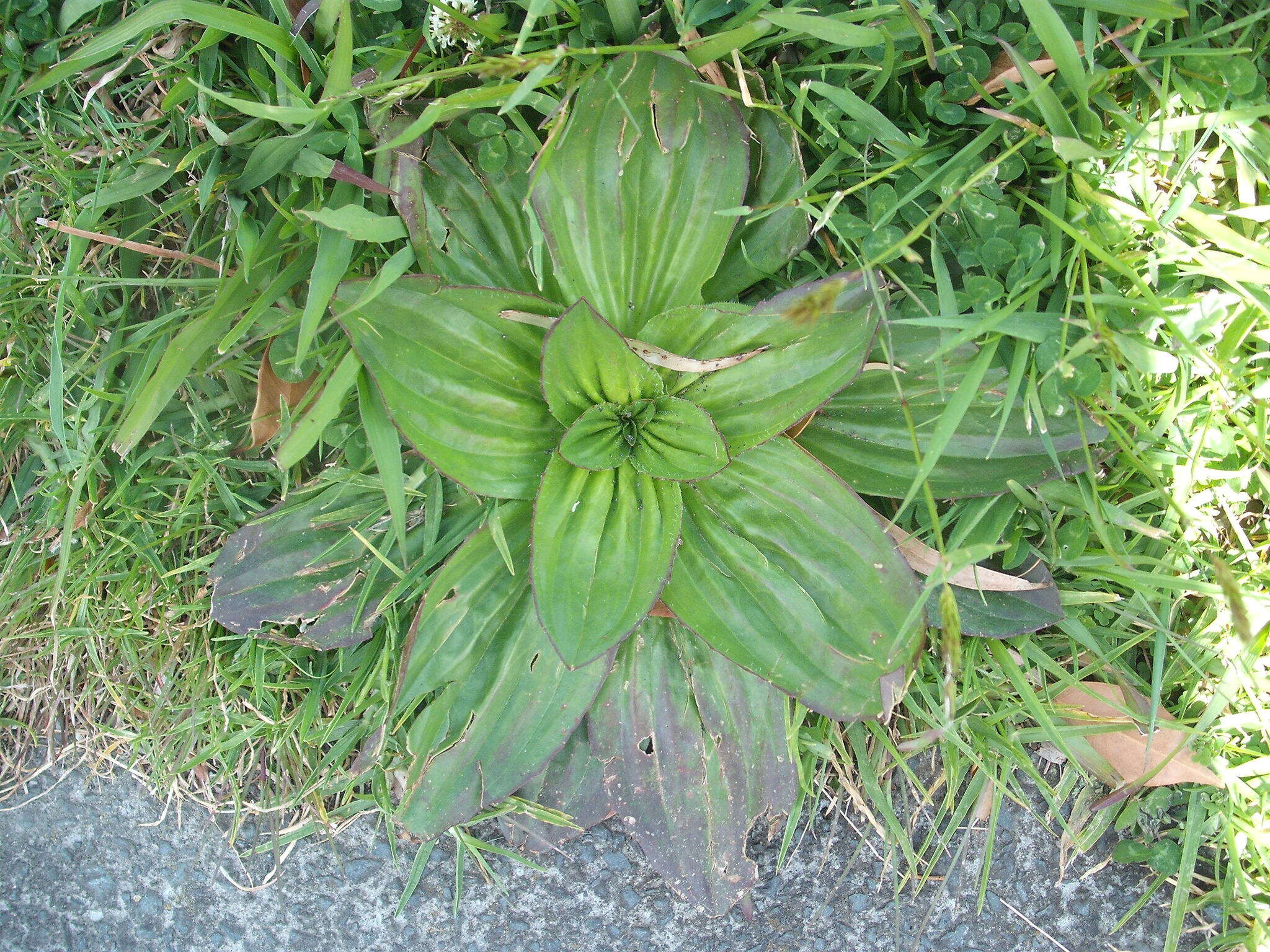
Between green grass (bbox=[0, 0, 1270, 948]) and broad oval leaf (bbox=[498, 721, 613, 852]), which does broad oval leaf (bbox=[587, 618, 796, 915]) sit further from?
green grass (bbox=[0, 0, 1270, 948])

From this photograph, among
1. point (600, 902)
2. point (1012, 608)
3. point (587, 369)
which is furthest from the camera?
point (600, 902)

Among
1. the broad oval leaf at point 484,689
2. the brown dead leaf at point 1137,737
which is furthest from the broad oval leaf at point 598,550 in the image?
the brown dead leaf at point 1137,737

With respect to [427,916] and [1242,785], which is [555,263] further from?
[1242,785]

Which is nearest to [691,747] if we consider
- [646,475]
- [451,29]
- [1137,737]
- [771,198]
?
[646,475]

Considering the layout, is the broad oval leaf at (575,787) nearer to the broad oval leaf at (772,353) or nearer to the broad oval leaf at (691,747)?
the broad oval leaf at (691,747)

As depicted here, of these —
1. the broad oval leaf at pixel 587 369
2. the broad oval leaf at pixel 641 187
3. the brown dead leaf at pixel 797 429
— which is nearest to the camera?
the broad oval leaf at pixel 587 369

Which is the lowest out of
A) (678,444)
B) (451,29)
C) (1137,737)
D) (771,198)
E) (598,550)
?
(1137,737)

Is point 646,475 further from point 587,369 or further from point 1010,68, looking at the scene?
point 1010,68

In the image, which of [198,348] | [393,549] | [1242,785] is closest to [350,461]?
[393,549]
